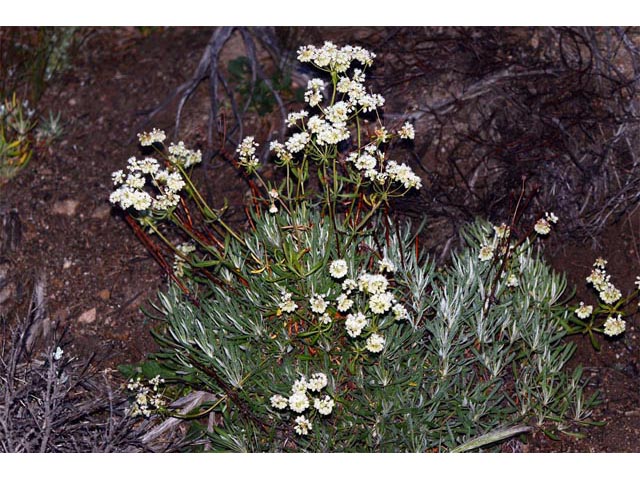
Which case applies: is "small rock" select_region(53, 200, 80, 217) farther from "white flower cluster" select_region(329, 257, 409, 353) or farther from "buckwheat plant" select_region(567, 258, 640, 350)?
"buckwheat plant" select_region(567, 258, 640, 350)

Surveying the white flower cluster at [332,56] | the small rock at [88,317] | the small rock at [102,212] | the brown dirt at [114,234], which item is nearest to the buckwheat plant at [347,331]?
the white flower cluster at [332,56]

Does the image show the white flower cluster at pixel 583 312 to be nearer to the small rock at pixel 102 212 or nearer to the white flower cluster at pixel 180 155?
the white flower cluster at pixel 180 155

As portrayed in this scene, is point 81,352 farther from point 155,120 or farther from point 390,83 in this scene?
point 390,83

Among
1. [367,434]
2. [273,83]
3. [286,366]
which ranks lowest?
[367,434]

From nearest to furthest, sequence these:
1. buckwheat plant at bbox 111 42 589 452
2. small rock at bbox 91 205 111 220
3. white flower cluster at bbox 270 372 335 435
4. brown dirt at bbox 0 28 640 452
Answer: white flower cluster at bbox 270 372 335 435 < buckwheat plant at bbox 111 42 589 452 < brown dirt at bbox 0 28 640 452 < small rock at bbox 91 205 111 220

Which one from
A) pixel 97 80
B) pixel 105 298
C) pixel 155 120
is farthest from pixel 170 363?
pixel 97 80

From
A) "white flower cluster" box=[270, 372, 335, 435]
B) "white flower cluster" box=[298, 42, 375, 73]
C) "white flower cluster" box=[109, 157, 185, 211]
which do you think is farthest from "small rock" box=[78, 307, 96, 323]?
"white flower cluster" box=[298, 42, 375, 73]

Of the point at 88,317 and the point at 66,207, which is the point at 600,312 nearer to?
the point at 88,317
